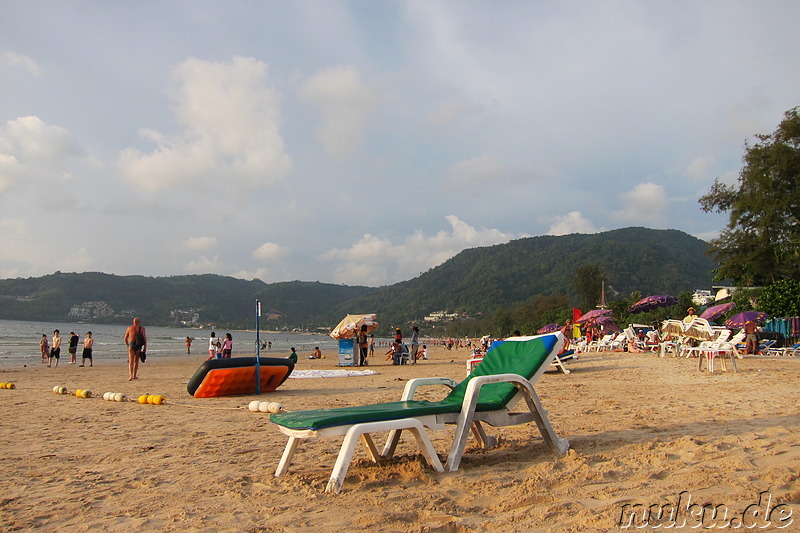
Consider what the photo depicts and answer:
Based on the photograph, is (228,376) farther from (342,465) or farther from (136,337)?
(342,465)

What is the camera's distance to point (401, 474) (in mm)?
3914

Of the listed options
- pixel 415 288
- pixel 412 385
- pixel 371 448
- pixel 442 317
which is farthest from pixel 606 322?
pixel 415 288

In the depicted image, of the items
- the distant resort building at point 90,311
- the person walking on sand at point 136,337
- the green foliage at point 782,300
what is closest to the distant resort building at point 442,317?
the distant resort building at point 90,311

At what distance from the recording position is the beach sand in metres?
3.04

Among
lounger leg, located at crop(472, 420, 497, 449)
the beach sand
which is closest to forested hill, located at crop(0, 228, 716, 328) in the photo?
the beach sand

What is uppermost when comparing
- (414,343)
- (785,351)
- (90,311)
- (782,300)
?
(90,311)

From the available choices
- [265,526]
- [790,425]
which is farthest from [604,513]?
[790,425]

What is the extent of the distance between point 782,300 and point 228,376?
2295 cm

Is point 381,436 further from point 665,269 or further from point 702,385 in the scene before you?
point 665,269

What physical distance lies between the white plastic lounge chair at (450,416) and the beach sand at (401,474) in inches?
5.8

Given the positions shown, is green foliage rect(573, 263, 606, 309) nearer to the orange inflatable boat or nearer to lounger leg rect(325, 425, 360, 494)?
the orange inflatable boat

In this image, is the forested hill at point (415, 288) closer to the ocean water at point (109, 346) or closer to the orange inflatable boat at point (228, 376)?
the ocean water at point (109, 346)

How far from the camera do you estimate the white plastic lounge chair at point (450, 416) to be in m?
3.59

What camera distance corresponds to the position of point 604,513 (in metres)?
2.94
